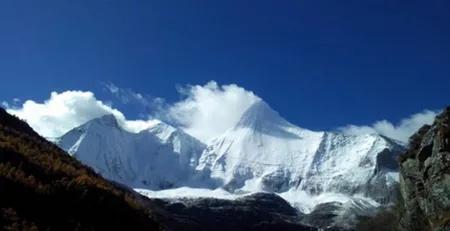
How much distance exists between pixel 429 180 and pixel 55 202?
6147cm

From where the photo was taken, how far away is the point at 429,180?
76.0 metres

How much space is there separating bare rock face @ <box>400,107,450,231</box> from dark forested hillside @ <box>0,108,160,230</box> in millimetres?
47343

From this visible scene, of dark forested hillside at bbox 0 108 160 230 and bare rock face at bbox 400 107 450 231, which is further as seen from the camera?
bare rock face at bbox 400 107 450 231

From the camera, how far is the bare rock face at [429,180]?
234 ft

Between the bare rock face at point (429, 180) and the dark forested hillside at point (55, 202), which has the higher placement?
the bare rock face at point (429, 180)

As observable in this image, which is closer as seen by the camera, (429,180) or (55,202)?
(55,202)

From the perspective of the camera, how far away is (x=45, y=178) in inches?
867

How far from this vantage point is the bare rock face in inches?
2805

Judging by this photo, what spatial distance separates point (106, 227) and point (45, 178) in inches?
118

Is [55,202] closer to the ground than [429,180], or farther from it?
closer to the ground

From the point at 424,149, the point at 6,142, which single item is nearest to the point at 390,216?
the point at 424,149

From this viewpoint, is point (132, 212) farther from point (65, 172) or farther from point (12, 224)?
point (12, 224)

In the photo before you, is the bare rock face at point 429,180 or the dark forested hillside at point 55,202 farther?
the bare rock face at point 429,180

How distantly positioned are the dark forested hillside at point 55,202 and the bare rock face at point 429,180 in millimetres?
47343
